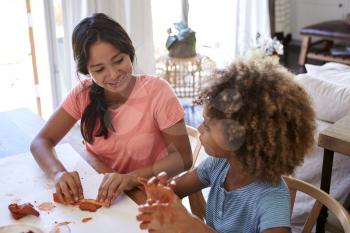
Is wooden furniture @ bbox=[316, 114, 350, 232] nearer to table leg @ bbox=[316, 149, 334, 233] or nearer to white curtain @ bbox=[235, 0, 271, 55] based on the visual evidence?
table leg @ bbox=[316, 149, 334, 233]

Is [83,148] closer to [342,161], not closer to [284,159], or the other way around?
[284,159]

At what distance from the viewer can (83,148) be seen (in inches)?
56.6

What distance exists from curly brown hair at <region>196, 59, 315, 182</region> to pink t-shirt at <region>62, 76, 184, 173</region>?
427mm

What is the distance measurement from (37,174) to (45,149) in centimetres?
10

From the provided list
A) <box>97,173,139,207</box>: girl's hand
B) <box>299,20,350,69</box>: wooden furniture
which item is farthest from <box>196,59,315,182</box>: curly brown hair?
<box>299,20,350,69</box>: wooden furniture

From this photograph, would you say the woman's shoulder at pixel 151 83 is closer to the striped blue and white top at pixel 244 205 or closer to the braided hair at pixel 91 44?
the braided hair at pixel 91 44

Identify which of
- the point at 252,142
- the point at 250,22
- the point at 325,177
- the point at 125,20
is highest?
the point at 125,20

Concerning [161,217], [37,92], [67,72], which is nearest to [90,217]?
[161,217]

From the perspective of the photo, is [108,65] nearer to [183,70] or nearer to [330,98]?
[330,98]

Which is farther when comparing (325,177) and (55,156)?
(325,177)

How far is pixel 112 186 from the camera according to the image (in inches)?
43.5

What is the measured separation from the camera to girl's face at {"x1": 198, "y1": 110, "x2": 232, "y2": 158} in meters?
0.98

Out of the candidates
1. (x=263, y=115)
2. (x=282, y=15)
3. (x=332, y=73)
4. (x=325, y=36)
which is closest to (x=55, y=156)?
(x=263, y=115)

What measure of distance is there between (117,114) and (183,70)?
2.12 metres
